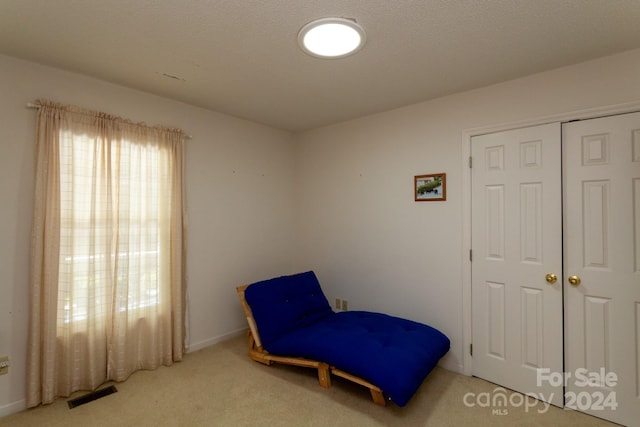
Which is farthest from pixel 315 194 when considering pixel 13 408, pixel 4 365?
pixel 13 408

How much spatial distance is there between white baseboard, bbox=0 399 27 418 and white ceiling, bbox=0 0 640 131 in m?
2.50

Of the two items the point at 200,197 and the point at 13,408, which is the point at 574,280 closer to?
the point at 200,197

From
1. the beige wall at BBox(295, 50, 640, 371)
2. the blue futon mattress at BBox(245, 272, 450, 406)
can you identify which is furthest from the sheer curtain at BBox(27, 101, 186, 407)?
the beige wall at BBox(295, 50, 640, 371)

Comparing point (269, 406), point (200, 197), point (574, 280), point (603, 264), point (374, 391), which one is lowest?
point (269, 406)

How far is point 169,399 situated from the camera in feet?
7.55

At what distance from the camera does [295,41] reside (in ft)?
6.34

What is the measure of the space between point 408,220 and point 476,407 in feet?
5.40

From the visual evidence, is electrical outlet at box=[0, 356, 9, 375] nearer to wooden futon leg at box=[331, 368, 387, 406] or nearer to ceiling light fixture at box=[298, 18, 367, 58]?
wooden futon leg at box=[331, 368, 387, 406]

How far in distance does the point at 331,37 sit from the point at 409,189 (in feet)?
5.58

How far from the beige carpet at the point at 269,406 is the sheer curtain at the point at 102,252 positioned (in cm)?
26

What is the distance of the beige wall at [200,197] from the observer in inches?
84.2

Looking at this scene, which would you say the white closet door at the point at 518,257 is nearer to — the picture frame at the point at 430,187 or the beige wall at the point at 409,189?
the beige wall at the point at 409,189

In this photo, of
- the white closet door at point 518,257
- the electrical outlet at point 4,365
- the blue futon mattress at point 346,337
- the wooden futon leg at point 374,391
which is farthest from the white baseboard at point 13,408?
the white closet door at point 518,257

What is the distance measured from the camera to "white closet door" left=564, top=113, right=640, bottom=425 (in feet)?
6.62
